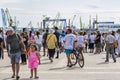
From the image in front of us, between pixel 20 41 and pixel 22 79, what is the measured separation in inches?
52.7

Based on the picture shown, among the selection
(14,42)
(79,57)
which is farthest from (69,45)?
(14,42)

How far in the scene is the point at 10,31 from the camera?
1395 cm

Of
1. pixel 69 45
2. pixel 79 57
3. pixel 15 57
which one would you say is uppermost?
pixel 69 45

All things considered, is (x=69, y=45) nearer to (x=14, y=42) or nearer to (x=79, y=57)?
(x=79, y=57)

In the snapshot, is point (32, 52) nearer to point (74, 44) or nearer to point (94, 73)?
point (94, 73)

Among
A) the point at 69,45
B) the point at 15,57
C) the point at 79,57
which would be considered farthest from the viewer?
the point at 79,57

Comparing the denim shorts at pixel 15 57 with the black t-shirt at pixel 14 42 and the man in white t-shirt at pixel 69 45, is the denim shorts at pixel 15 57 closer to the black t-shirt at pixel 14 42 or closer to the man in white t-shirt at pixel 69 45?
the black t-shirt at pixel 14 42

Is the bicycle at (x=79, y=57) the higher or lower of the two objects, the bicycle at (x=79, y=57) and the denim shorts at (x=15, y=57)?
the lower

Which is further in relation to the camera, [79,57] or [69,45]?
[79,57]

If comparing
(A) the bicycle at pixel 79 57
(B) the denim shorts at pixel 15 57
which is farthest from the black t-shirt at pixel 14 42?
(A) the bicycle at pixel 79 57

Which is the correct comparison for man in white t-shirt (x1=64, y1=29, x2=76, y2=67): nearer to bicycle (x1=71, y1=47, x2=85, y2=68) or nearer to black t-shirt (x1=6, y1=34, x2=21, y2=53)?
bicycle (x1=71, y1=47, x2=85, y2=68)

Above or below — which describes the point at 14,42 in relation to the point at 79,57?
above

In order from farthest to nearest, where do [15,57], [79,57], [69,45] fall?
[79,57], [69,45], [15,57]

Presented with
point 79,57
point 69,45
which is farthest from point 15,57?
point 79,57
